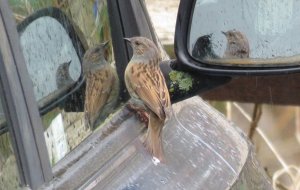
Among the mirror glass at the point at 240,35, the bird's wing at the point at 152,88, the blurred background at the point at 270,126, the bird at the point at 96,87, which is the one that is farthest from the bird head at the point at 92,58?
the blurred background at the point at 270,126

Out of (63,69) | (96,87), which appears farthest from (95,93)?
(63,69)

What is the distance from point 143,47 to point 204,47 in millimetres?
213

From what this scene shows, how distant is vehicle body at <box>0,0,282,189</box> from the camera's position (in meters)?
2.25

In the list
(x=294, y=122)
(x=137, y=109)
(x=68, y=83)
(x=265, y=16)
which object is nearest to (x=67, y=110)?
(x=68, y=83)

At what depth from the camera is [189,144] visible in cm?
289

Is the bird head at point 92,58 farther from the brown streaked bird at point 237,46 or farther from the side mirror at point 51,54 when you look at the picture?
the brown streaked bird at point 237,46

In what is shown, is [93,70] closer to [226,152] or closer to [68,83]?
[68,83]

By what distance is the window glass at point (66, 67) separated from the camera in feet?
7.96

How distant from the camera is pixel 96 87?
8.74ft

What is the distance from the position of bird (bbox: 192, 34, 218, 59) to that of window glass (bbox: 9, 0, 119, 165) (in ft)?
0.96

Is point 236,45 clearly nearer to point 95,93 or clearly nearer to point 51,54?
point 95,93

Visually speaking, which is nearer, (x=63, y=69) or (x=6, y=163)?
(x=6, y=163)

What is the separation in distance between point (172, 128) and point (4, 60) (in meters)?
0.85

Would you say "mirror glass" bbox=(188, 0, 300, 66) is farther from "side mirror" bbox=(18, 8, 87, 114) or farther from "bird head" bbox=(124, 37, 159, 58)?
"side mirror" bbox=(18, 8, 87, 114)
